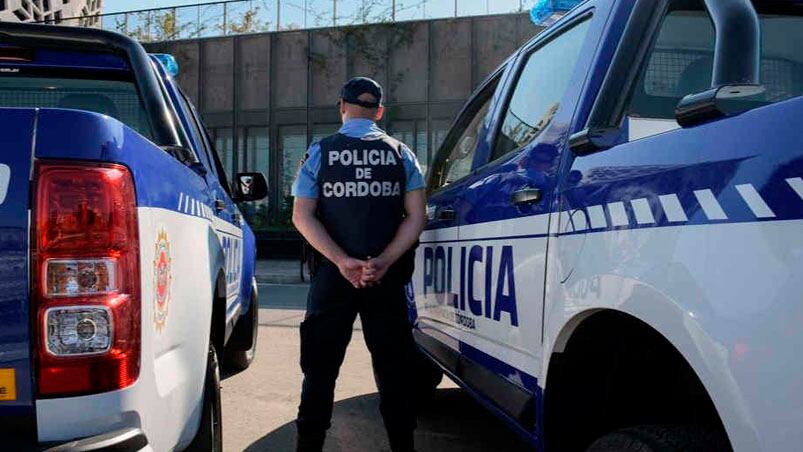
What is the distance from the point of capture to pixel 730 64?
4.92 ft

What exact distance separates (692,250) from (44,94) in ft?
11.3

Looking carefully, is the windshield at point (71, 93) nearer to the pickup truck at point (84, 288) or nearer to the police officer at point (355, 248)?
the police officer at point (355, 248)

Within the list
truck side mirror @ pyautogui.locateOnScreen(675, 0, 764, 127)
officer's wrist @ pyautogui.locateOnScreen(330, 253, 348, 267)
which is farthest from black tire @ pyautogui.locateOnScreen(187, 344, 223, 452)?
truck side mirror @ pyautogui.locateOnScreen(675, 0, 764, 127)

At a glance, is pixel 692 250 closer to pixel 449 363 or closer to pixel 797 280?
pixel 797 280

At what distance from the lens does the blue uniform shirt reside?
3125mm

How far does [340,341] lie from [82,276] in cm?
162

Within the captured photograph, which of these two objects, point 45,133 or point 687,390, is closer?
point 45,133

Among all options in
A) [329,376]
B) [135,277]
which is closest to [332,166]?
[329,376]

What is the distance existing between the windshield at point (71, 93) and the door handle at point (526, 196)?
84.2 inches

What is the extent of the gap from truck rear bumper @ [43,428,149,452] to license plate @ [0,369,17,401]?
135 mm

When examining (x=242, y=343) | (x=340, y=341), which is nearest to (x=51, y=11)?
(x=242, y=343)

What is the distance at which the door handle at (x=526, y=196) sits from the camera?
2.33 metres

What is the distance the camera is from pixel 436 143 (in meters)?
20.2

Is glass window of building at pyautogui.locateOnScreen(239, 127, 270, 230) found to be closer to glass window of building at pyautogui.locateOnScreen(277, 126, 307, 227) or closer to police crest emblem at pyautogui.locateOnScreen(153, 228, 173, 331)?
glass window of building at pyautogui.locateOnScreen(277, 126, 307, 227)
